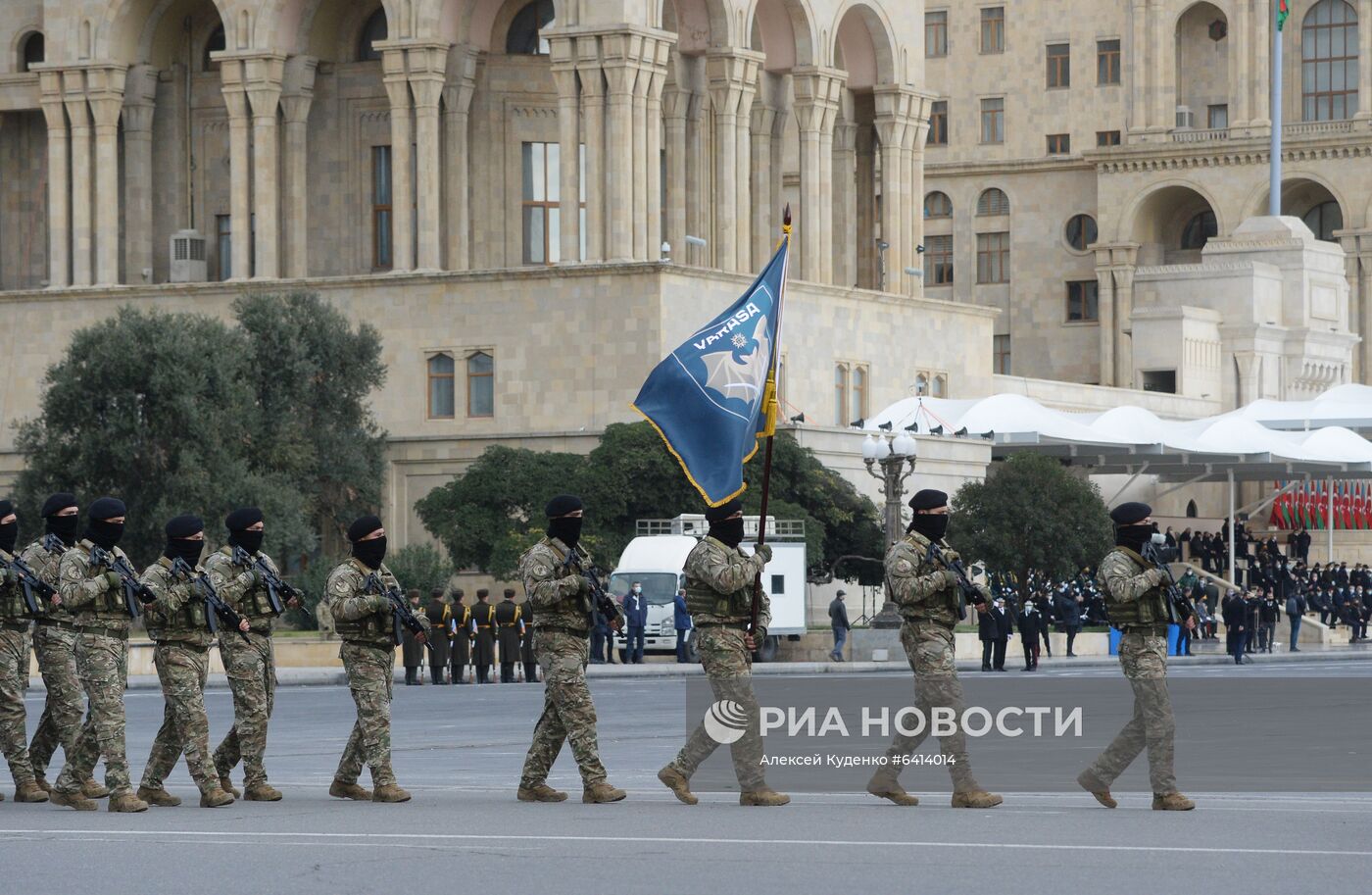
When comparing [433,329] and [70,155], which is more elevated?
[70,155]

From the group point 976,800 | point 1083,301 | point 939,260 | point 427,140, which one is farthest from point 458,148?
point 976,800

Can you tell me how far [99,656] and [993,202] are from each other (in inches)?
3079

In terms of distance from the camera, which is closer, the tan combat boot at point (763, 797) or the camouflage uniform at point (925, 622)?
Result: the camouflage uniform at point (925, 622)

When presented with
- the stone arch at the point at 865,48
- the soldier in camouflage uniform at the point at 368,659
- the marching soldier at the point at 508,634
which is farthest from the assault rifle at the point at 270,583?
the stone arch at the point at 865,48

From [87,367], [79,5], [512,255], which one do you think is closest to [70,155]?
[79,5]

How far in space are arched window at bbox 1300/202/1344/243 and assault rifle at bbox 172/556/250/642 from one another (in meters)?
78.2

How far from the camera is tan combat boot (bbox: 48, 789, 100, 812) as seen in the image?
54.4 feet

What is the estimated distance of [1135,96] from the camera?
3538 inches

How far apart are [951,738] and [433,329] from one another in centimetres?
4245

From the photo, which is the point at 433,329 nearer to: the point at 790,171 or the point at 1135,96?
the point at 790,171

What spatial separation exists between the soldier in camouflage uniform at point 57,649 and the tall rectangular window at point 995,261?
76.9 meters

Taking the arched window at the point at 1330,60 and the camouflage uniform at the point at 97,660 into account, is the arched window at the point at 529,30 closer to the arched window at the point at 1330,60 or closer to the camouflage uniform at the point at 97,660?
the arched window at the point at 1330,60

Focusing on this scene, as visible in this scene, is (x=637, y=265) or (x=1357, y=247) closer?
(x=637, y=265)

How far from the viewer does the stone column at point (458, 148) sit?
60125 millimetres
